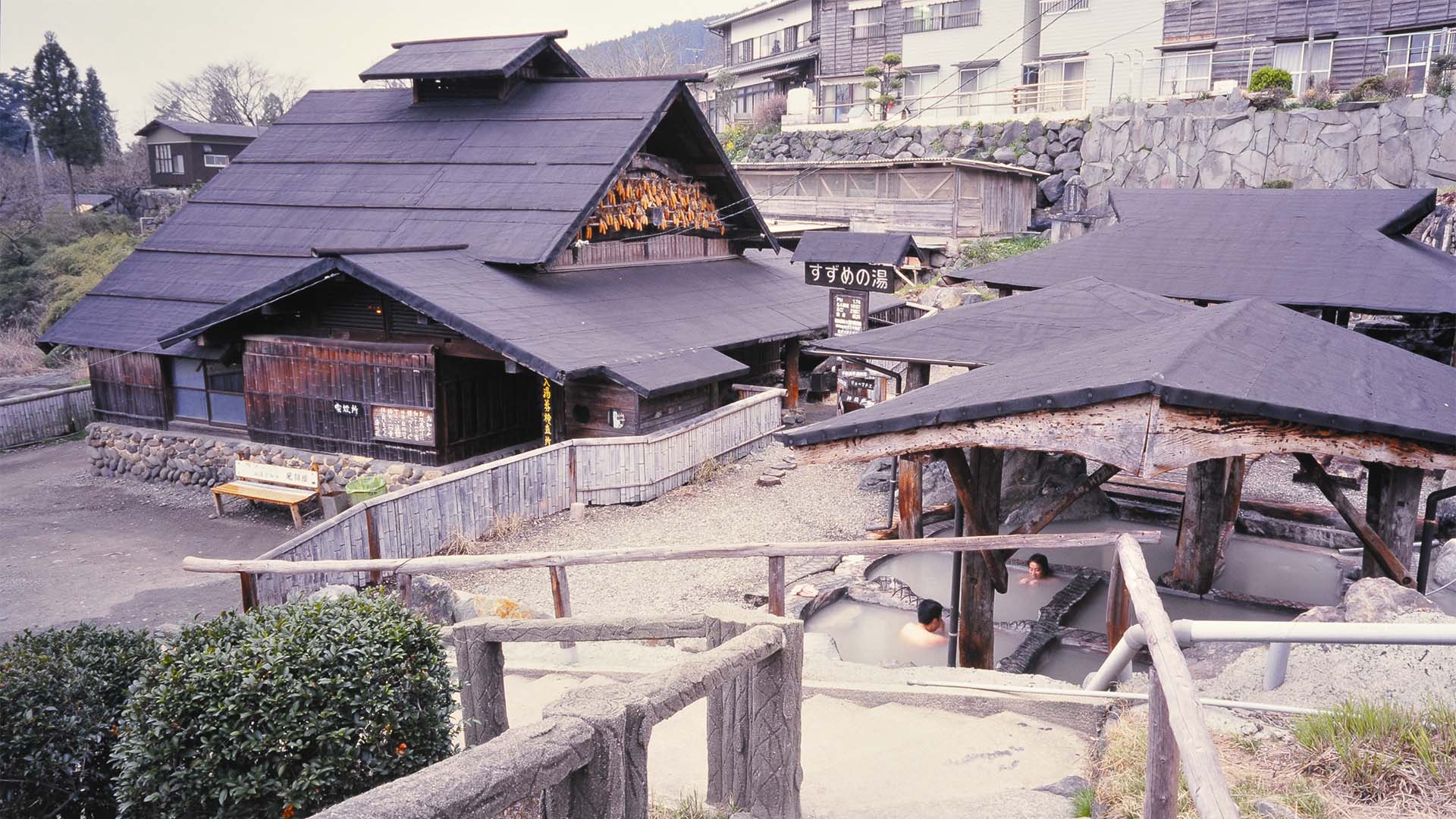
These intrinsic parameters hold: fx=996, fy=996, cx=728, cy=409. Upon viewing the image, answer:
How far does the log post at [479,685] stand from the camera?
4988 millimetres

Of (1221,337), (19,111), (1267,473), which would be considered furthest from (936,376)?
(19,111)

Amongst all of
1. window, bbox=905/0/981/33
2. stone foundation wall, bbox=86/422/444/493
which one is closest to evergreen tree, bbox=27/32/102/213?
stone foundation wall, bbox=86/422/444/493

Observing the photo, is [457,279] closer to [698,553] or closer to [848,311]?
[848,311]

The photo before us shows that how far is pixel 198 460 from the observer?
60.2ft

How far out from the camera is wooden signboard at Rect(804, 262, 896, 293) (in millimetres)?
15828

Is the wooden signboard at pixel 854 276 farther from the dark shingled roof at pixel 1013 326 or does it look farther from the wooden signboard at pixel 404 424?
the wooden signboard at pixel 404 424

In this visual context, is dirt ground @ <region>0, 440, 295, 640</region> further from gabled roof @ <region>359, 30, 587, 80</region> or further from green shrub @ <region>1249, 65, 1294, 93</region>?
green shrub @ <region>1249, 65, 1294, 93</region>

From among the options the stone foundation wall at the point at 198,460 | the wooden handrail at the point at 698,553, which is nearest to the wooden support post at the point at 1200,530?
the wooden handrail at the point at 698,553

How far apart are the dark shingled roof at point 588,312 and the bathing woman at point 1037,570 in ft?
21.8

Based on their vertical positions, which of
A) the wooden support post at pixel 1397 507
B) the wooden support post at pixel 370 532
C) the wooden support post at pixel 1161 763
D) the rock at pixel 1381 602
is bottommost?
the wooden support post at pixel 370 532

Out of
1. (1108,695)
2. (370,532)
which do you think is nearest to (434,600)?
(370,532)

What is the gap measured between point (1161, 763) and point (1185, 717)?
2.09ft

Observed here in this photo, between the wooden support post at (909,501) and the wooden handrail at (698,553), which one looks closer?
the wooden handrail at (698,553)

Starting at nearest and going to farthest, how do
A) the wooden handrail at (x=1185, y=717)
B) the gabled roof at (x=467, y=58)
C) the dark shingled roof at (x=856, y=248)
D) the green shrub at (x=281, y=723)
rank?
the wooden handrail at (x=1185, y=717) → the green shrub at (x=281, y=723) → the dark shingled roof at (x=856, y=248) → the gabled roof at (x=467, y=58)
